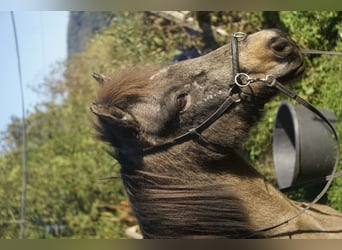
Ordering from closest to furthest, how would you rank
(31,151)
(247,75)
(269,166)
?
1. (247,75)
2. (269,166)
3. (31,151)

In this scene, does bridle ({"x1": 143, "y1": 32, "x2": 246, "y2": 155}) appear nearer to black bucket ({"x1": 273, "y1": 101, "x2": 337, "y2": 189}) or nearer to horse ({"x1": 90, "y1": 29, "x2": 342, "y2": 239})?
horse ({"x1": 90, "y1": 29, "x2": 342, "y2": 239})

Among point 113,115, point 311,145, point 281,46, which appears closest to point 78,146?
point 311,145

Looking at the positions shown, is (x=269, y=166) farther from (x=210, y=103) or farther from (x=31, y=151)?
(x=31, y=151)

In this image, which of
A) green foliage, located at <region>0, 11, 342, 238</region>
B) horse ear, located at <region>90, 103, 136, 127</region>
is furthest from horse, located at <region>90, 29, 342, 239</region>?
green foliage, located at <region>0, 11, 342, 238</region>

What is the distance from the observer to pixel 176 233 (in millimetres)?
1368

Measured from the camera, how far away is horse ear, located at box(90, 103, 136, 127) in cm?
135

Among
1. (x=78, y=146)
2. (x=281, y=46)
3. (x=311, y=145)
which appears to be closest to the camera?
(x=281, y=46)

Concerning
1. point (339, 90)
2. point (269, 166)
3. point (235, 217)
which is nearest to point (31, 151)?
point (269, 166)

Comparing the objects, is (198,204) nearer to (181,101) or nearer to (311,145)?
(181,101)

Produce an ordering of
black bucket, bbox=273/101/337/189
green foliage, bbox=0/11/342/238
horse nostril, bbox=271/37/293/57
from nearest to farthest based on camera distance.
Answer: horse nostril, bbox=271/37/293/57 < black bucket, bbox=273/101/337/189 < green foliage, bbox=0/11/342/238

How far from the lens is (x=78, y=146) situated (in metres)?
3.12

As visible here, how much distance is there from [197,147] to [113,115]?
0.21m
